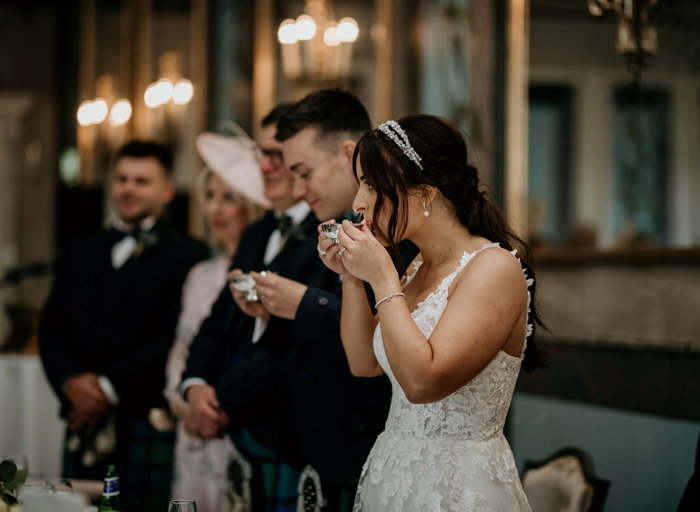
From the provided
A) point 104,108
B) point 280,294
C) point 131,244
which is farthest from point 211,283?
point 104,108

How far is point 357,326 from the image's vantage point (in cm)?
212

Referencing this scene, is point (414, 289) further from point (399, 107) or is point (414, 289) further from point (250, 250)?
point (399, 107)

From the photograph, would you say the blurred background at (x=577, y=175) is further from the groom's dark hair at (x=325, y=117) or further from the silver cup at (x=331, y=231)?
the silver cup at (x=331, y=231)

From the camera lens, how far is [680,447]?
108 inches

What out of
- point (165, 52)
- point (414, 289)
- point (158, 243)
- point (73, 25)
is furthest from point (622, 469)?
point (73, 25)

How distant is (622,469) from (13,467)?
6.63ft

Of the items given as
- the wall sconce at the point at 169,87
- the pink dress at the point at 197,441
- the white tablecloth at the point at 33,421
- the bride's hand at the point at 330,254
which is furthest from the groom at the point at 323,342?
the wall sconce at the point at 169,87

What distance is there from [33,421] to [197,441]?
212cm

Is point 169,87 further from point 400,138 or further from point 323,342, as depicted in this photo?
point 400,138

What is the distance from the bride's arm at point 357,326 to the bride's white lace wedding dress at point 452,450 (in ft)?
0.35

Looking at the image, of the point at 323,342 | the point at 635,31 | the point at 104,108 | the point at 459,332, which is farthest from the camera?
the point at 104,108

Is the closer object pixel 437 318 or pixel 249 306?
pixel 437 318

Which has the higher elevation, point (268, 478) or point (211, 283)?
point (211, 283)

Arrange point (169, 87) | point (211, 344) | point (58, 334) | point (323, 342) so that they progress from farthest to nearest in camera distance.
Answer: point (169, 87), point (58, 334), point (211, 344), point (323, 342)
